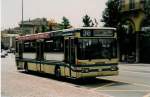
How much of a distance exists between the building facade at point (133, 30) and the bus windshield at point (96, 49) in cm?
3239

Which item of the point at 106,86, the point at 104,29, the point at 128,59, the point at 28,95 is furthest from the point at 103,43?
the point at 128,59

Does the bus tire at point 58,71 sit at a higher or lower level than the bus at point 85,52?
lower

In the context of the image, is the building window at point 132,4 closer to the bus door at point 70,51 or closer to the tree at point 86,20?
the tree at point 86,20

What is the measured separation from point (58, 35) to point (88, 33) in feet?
9.57

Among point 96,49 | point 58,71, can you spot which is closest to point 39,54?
point 58,71

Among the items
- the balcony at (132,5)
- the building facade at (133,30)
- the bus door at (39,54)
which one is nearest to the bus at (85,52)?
the bus door at (39,54)

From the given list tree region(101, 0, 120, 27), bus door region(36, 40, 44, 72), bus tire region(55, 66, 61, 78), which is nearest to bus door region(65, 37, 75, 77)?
bus tire region(55, 66, 61, 78)

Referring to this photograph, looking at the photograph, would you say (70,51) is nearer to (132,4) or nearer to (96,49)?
(96,49)

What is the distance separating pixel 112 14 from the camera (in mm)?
57656

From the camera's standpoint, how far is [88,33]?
22.1 m

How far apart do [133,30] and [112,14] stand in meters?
3.30

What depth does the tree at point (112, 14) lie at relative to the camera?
188 ft

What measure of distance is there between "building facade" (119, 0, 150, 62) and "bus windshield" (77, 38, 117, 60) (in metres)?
32.4

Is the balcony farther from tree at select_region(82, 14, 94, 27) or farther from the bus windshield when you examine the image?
the bus windshield
